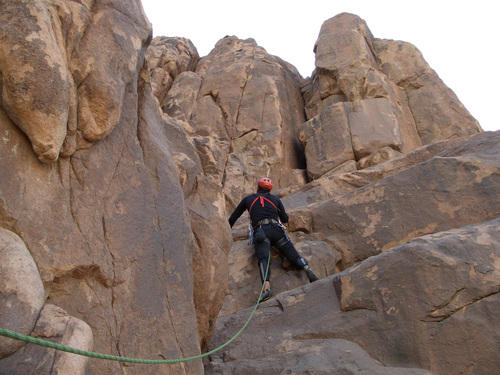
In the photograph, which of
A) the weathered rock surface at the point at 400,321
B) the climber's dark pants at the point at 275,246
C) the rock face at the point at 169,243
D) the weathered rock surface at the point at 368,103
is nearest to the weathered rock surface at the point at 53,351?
the rock face at the point at 169,243

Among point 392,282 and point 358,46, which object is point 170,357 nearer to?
point 392,282

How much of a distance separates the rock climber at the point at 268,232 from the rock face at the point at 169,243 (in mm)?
316

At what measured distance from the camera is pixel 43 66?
3705 millimetres

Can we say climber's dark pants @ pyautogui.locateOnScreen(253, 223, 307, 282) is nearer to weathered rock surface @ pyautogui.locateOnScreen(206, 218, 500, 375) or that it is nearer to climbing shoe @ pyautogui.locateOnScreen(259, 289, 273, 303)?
climbing shoe @ pyautogui.locateOnScreen(259, 289, 273, 303)

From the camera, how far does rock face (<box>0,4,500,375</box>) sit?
11.9ft

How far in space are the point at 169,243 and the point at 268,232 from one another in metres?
3.22

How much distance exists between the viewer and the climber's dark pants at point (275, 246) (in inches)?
292

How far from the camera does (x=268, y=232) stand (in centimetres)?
772

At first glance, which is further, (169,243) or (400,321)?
(400,321)

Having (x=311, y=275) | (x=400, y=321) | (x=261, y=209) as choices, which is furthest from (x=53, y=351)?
(x=261, y=209)

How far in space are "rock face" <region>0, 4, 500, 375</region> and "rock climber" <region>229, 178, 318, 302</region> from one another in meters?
0.32

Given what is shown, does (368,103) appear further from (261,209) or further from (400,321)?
(400,321)

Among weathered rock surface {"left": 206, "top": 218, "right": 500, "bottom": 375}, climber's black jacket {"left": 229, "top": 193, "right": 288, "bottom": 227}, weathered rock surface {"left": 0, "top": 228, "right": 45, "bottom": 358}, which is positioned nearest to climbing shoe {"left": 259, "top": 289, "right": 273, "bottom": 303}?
weathered rock surface {"left": 206, "top": 218, "right": 500, "bottom": 375}

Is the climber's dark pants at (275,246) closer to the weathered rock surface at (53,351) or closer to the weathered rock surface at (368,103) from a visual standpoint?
the weathered rock surface at (53,351)
